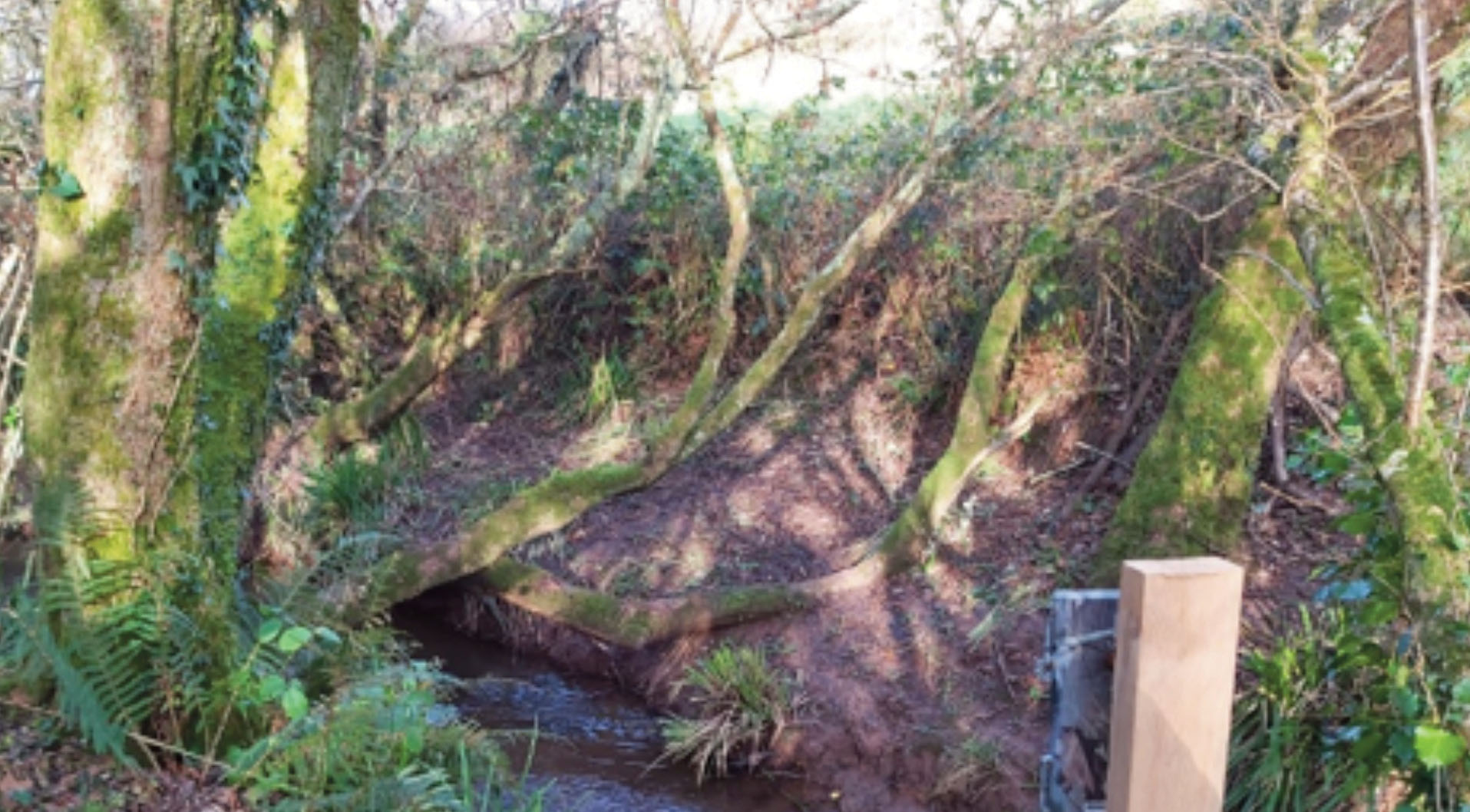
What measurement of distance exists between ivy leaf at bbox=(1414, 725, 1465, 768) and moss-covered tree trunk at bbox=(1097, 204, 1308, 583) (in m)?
2.86

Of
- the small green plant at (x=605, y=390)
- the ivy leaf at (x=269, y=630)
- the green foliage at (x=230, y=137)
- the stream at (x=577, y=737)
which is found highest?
the green foliage at (x=230, y=137)

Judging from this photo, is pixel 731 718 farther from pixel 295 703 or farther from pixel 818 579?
pixel 295 703

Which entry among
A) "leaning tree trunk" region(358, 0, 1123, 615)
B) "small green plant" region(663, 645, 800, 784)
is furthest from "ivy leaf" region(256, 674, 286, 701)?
"leaning tree trunk" region(358, 0, 1123, 615)

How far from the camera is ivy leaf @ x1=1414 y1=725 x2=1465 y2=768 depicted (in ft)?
8.82

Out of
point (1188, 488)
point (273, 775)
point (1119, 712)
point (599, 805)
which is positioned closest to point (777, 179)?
point (1188, 488)

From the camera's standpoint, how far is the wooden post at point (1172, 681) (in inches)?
69.5

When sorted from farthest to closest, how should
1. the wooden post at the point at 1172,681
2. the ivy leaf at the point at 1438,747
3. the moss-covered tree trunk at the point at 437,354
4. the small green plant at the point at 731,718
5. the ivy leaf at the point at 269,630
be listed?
1. the moss-covered tree trunk at the point at 437,354
2. the small green plant at the point at 731,718
3. the ivy leaf at the point at 269,630
4. the ivy leaf at the point at 1438,747
5. the wooden post at the point at 1172,681

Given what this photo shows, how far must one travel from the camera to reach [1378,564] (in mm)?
3357

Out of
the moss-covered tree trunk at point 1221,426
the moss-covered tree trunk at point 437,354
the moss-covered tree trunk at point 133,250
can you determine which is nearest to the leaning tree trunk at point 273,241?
the moss-covered tree trunk at point 133,250

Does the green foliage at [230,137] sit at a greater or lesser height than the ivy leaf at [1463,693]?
greater

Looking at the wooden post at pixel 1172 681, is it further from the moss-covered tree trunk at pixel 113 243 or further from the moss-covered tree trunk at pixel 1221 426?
the moss-covered tree trunk at pixel 1221 426

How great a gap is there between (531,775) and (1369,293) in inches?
175

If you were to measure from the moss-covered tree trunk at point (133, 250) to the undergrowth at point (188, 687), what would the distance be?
0.14 metres

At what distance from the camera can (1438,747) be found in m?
2.71
